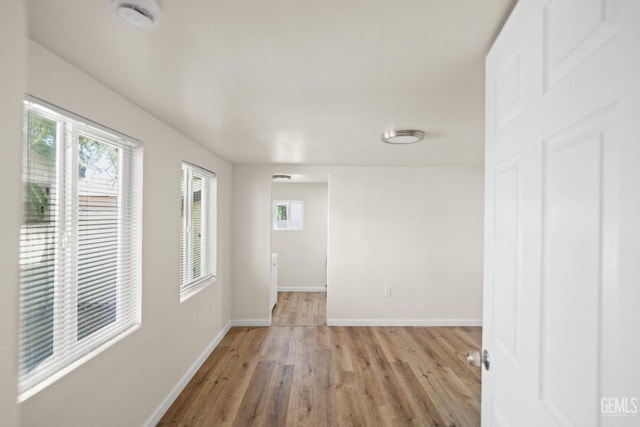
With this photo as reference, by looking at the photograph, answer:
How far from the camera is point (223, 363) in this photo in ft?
11.0

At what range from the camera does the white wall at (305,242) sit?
6.73m

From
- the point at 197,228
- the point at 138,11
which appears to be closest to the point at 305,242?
the point at 197,228

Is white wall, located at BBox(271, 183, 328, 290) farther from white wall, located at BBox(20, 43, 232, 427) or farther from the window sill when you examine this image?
white wall, located at BBox(20, 43, 232, 427)

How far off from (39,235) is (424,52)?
6.25 feet

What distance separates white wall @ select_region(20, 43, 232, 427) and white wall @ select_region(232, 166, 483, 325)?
188 centimetres

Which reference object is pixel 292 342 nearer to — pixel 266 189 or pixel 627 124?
pixel 266 189

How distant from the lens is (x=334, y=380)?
298cm

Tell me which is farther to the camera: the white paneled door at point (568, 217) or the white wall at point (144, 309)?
the white wall at point (144, 309)

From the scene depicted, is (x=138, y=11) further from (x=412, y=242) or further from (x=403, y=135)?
(x=412, y=242)

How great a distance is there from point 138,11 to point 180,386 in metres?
2.84

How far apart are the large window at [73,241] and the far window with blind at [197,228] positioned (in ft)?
2.98

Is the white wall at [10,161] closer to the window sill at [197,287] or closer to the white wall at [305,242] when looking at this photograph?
the window sill at [197,287]

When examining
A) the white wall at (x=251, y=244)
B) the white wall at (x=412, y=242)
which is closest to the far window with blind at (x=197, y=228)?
the white wall at (x=251, y=244)

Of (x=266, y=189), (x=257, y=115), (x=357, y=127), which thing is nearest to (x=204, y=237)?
(x=266, y=189)
